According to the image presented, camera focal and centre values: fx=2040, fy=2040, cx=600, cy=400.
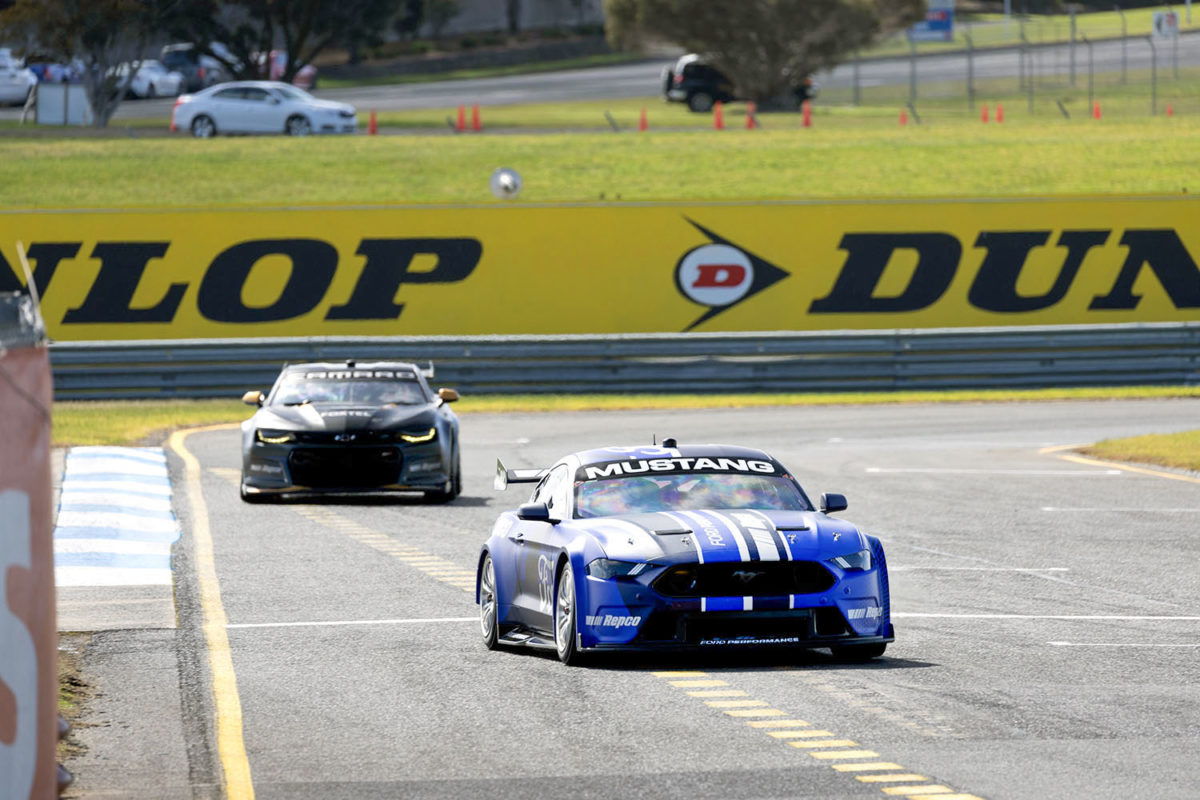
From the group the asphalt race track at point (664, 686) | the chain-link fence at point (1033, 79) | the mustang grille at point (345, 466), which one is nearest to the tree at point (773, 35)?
the chain-link fence at point (1033, 79)

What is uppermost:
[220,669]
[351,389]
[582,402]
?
[220,669]

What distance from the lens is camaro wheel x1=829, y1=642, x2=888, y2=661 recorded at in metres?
11.1

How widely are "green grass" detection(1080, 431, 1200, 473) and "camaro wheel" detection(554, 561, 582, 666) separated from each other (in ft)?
46.0

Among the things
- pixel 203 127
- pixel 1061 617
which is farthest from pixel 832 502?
pixel 203 127

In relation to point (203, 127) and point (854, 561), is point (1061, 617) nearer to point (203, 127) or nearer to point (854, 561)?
point (854, 561)

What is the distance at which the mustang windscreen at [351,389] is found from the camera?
21000 millimetres

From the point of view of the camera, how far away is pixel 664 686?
1039cm

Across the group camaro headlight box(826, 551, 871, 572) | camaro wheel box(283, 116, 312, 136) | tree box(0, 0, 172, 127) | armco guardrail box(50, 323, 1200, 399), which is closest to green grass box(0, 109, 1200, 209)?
camaro wheel box(283, 116, 312, 136)

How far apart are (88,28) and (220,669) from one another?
155ft

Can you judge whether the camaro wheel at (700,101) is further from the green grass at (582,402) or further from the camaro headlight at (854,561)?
the camaro headlight at (854,561)

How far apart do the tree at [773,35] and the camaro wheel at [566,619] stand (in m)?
60.3

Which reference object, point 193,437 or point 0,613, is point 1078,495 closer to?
point 193,437

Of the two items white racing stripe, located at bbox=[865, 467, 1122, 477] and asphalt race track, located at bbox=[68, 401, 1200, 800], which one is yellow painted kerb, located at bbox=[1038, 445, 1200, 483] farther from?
asphalt race track, located at bbox=[68, 401, 1200, 800]

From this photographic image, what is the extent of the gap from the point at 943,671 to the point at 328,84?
7294cm
